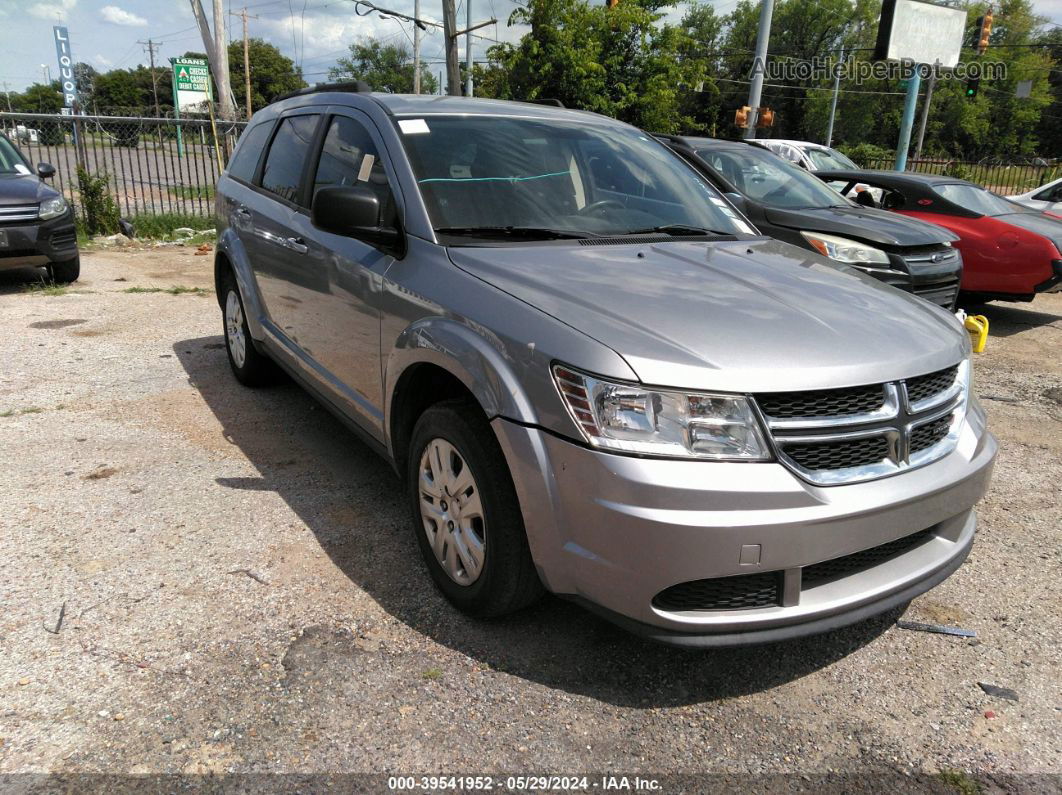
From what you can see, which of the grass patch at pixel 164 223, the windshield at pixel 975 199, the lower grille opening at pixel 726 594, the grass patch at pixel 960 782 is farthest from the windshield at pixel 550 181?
the grass patch at pixel 164 223

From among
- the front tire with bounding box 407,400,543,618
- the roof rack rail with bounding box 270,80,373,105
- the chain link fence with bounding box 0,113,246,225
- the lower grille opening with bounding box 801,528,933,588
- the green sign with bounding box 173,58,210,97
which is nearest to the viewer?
the lower grille opening with bounding box 801,528,933,588

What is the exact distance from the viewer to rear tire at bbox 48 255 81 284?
347 inches

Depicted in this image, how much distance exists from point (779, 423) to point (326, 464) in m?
2.75

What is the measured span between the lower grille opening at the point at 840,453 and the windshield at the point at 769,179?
5540 mm

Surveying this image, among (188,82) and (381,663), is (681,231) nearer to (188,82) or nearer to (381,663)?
(381,663)

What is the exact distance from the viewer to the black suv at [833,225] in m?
6.78

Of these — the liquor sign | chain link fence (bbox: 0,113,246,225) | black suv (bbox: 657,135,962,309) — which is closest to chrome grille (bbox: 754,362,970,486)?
black suv (bbox: 657,135,962,309)

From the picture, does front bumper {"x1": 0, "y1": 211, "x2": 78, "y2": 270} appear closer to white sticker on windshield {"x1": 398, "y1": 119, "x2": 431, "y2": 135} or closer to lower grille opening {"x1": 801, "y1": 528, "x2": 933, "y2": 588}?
white sticker on windshield {"x1": 398, "y1": 119, "x2": 431, "y2": 135}

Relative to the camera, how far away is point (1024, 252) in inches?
321

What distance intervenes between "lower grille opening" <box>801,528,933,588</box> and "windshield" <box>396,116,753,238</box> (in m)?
1.56

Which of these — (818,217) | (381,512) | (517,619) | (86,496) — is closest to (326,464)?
(381,512)

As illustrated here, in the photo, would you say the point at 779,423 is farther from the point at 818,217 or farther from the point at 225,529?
the point at 818,217

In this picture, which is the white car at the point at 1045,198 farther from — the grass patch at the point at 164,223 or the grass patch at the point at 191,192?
the grass patch at the point at 191,192

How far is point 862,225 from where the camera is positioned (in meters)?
7.00
